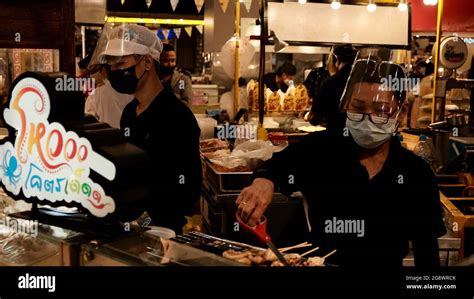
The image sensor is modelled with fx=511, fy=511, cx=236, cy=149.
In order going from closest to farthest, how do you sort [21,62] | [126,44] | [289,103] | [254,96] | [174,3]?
[126,44]
[21,62]
[254,96]
[289,103]
[174,3]

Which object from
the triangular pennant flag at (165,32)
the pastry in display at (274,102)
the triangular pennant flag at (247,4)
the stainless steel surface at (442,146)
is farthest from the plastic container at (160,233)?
the triangular pennant flag at (165,32)

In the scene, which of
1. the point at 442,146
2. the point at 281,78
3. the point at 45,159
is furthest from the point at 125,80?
the point at 281,78

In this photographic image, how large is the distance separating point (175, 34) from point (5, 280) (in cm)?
1178

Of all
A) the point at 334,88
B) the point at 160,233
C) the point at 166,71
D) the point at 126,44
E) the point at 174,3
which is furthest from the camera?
the point at 174,3

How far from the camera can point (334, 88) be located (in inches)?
182

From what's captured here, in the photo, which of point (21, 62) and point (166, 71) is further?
point (166, 71)

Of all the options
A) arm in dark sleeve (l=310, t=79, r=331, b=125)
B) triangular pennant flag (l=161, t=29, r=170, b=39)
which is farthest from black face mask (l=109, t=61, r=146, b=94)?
triangular pennant flag (l=161, t=29, r=170, b=39)

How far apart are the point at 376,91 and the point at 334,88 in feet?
8.48

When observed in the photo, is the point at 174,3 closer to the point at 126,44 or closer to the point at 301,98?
the point at 301,98

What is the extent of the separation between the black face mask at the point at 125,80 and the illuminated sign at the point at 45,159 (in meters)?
0.98

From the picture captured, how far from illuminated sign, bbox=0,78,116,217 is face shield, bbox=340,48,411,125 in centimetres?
117

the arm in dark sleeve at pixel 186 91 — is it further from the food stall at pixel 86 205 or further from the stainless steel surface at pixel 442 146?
the food stall at pixel 86 205

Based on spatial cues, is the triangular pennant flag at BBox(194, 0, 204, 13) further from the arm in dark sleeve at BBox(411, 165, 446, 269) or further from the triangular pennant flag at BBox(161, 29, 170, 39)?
the arm in dark sleeve at BBox(411, 165, 446, 269)

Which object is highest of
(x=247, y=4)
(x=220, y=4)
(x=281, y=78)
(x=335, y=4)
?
(x=247, y=4)
